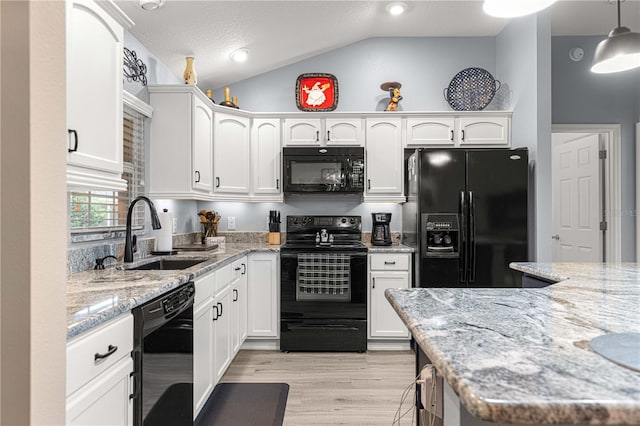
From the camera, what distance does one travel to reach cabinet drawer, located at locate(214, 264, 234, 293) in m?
2.46

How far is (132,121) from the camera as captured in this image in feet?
8.79

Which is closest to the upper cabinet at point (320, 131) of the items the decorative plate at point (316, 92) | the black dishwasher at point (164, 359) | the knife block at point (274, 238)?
the decorative plate at point (316, 92)

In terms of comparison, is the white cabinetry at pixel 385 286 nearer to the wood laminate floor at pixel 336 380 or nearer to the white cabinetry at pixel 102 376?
the wood laminate floor at pixel 336 380

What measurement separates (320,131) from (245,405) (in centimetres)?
243

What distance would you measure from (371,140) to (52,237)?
316 cm

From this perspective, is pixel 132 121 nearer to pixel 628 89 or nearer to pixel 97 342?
pixel 97 342

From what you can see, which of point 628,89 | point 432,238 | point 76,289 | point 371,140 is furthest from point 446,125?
point 76,289

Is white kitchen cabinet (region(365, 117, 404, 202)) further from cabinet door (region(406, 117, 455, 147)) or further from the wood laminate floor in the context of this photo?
the wood laminate floor

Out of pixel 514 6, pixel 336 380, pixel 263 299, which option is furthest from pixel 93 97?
pixel 336 380

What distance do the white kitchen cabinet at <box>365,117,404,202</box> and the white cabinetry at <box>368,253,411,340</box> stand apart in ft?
2.06

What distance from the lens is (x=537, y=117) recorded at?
3086 millimetres

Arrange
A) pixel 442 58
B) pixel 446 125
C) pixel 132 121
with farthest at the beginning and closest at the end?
pixel 442 58
pixel 446 125
pixel 132 121

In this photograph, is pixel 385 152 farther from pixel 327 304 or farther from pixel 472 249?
pixel 327 304

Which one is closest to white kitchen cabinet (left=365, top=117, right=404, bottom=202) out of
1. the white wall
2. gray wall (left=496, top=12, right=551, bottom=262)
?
gray wall (left=496, top=12, right=551, bottom=262)
